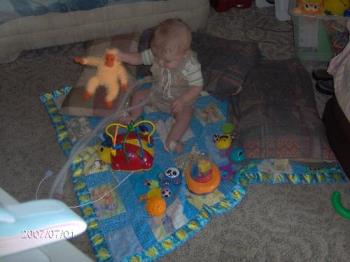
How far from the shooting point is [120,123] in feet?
5.30

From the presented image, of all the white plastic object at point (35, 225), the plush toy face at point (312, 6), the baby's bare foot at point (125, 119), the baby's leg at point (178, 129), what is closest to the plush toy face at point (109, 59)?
the baby's bare foot at point (125, 119)

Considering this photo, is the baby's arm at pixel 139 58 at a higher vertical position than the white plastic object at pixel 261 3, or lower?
higher

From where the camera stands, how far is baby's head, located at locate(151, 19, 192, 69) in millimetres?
1438

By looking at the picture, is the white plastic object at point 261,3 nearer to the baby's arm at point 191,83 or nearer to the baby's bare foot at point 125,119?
the baby's arm at point 191,83

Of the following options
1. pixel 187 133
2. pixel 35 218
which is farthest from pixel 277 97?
pixel 35 218

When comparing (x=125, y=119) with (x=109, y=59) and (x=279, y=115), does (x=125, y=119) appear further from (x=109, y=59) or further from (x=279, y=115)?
(x=279, y=115)

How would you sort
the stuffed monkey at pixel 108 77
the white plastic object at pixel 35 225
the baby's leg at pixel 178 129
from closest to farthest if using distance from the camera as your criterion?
the white plastic object at pixel 35 225, the baby's leg at pixel 178 129, the stuffed monkey at pixel 108 77

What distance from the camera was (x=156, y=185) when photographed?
1443mm

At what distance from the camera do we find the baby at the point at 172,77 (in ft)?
4.78

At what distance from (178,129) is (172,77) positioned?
0.20 m
